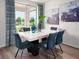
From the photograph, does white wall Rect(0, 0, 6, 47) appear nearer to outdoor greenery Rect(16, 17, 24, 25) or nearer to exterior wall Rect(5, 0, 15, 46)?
exterior wall Rect(5, 0, 15, 46)

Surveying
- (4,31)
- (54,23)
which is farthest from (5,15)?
(54,23)

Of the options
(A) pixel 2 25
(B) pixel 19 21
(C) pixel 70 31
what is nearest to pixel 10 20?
(A) pixel 2 25

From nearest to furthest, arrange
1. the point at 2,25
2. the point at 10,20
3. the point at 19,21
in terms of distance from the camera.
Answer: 1. the point at 2,25
2. the point at 10,20
3. the point at 19,21

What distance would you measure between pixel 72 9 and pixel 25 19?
327 cm

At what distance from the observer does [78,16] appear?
374cm

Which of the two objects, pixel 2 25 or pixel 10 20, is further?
pixel 10 20

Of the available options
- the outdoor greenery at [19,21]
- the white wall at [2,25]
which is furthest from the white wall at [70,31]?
the white wall at [2,25]

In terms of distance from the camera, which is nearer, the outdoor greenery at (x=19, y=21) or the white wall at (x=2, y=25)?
the white wall at (x=2, y=25)

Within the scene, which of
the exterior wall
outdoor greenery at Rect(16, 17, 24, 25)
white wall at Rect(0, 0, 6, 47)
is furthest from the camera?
outdoor greenery at Rect(16, 17, 24, 25)

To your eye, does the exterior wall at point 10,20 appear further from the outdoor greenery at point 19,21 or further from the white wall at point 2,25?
the outdoor greenery at point 19,21

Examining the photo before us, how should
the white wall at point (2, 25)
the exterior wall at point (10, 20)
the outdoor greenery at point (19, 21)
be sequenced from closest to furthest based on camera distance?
the white wall at point (2, 25), the exterior wall at point (10, 20), the outdoor greenery at point (19, 21)

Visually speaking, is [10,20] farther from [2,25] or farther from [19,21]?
[19,21]

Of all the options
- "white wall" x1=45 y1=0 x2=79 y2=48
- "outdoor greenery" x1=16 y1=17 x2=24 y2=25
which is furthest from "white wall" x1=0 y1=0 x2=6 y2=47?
"white wall" x1=45 y1=0 x2=79 y2=48

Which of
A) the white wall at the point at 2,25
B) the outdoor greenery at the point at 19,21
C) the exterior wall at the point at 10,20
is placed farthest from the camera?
the outdoor greenery at the point at 19,21
